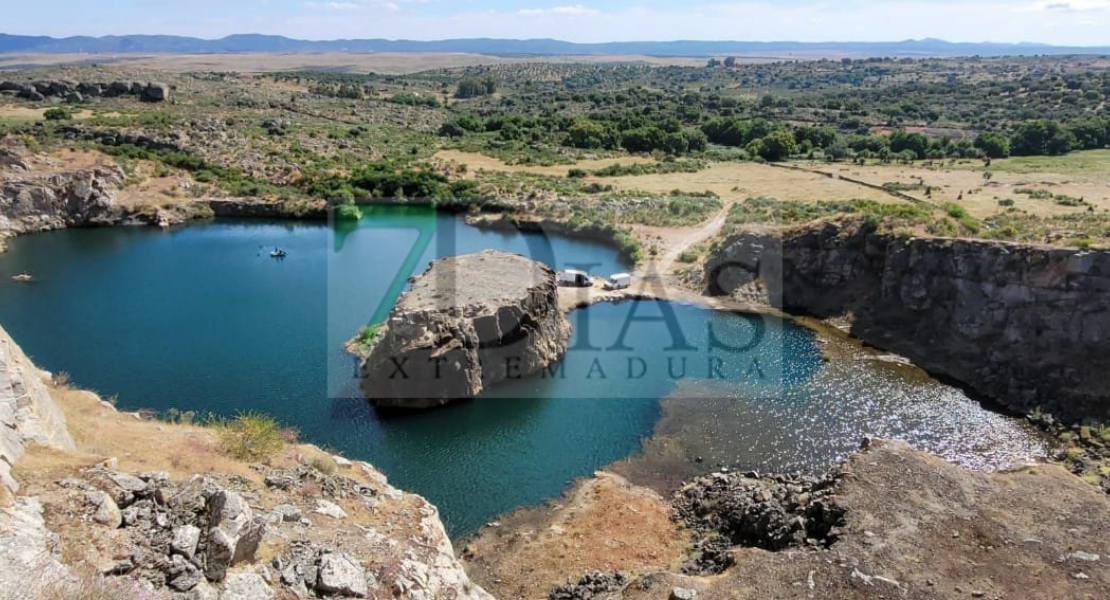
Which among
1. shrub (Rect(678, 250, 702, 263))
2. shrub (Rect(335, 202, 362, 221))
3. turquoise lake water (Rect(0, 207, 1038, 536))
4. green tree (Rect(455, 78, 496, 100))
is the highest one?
green tree (Rect(455, 78, 496, 100))

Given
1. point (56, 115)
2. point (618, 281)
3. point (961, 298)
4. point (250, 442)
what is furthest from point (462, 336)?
point (56, 115)

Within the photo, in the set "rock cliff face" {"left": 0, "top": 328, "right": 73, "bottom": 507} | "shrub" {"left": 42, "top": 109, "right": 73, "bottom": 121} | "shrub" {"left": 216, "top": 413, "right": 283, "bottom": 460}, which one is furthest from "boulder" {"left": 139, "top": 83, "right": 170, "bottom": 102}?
"shrub" {"left": 216, "top": 413, "right": 283, "bottom": 460}

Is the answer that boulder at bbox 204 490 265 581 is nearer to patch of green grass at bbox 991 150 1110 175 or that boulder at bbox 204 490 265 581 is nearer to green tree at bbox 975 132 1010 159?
patch of green grass at bbox 991 150 1110 175

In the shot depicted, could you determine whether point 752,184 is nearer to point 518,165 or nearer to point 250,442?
point 518,165

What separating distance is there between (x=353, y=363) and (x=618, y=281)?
19.9 m

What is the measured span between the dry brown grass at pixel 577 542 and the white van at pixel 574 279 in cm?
2408

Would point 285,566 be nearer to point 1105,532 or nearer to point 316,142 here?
point 1105,532

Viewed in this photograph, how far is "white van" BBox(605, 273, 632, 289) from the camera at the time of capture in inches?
Answer: 2031

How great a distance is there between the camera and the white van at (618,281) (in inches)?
2031

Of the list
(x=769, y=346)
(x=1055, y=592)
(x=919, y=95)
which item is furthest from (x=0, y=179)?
(x=919, y=95)

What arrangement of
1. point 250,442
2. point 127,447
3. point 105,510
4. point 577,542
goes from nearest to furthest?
point 105,510 → point 127,447 → point 250,442 → point 577,542

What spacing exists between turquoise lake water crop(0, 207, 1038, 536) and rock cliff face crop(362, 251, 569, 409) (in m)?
0.97

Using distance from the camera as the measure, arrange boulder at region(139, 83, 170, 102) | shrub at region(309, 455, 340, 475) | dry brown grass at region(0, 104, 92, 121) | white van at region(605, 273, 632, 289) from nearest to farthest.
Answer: shrub at region(309, 455, 340, 475) < white van at region(605, 273, 632, 289) < dry brown grass at region(0, 104, 92, 121) < boulder at region(139, 83, 170, 102)

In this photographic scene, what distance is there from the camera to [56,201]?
69.1 m
